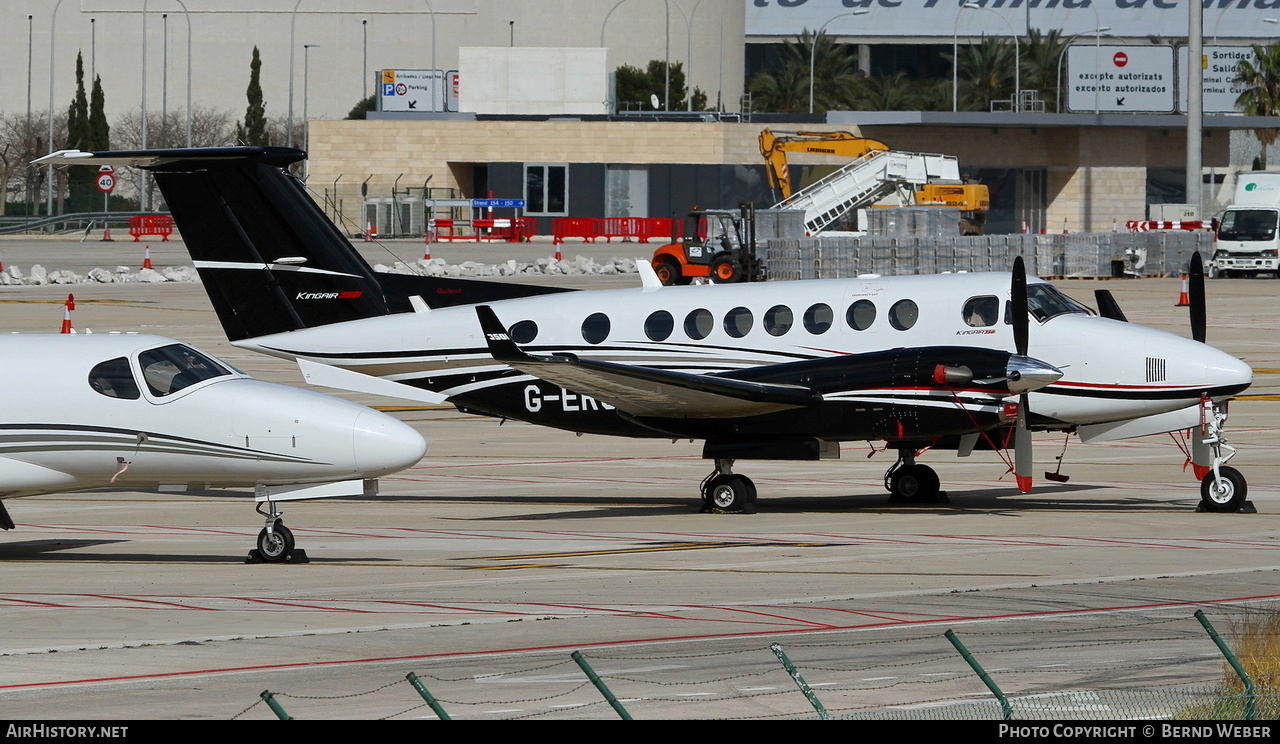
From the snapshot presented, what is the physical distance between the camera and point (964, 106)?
114312 mm

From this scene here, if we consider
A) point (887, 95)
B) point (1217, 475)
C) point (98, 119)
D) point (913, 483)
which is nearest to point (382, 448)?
point (913, 483)

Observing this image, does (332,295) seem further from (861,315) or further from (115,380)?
(861,315)

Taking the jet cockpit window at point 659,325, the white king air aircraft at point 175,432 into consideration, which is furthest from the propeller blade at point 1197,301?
the white king air aircraft at point 175,432

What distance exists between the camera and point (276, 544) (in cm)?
1595

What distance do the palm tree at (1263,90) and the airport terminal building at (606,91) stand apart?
96.6 inches

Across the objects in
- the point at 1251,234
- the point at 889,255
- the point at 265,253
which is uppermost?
the point at 1251,234

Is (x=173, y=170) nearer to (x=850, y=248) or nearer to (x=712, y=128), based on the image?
(x=850, y=248)

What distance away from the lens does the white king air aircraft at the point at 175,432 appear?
15547mm

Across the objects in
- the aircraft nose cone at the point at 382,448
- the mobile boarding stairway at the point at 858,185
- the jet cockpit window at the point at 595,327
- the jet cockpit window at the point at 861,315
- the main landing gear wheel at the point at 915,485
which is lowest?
→ the main landing gear wheel at the point at 915,485

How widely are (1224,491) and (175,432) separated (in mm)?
11293

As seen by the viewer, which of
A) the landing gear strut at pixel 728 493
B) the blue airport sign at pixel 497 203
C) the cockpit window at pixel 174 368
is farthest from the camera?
the blue airport sign at pixel 497 203

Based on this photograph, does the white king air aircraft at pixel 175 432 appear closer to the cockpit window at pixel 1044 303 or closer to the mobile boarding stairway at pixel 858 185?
the cockpit window at pixel 1044 303

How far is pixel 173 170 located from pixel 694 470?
8301 mm

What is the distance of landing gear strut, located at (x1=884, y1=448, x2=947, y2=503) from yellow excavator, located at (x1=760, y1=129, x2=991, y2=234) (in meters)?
48.3
